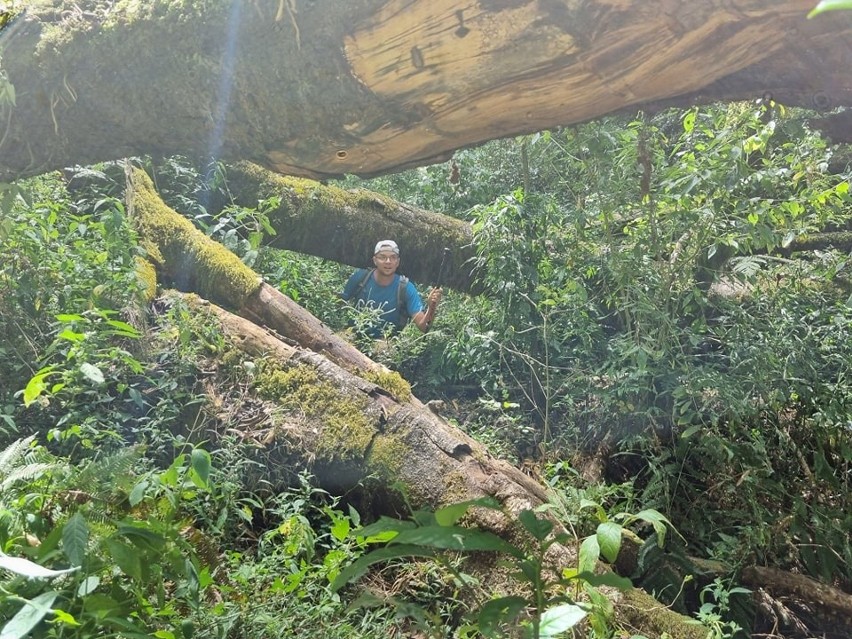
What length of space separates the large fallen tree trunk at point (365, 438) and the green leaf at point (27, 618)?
150 cm

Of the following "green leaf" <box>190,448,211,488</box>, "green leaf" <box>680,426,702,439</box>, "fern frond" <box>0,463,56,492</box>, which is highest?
"fern frond" <box>0,463,56,492</box>

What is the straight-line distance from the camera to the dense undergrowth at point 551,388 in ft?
8.76

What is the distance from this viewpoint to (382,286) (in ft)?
19.2

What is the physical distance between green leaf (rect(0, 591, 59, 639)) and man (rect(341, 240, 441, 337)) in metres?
4.04

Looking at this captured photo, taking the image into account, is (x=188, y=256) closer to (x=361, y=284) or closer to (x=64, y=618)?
(x=361, y=284)

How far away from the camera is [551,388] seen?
4613 mm

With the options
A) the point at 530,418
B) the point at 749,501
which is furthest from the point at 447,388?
the point at 749,501

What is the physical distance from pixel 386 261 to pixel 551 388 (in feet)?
5.83

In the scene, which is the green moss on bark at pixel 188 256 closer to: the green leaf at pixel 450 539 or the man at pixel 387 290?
the man at pixel 387 290

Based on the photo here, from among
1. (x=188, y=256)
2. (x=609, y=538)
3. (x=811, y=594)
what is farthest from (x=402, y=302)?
(x=609, y=538)

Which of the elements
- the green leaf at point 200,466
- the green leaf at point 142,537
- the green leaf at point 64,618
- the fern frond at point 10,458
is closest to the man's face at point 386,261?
the green leaf at point 200,466

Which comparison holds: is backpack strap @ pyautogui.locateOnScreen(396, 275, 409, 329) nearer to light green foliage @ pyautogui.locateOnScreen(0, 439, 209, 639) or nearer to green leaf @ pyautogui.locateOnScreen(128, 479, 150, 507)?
light green foliage @ pyautogui.locateOnScreen(0, 439, 209, 639)

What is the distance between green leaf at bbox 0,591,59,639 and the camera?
1.60m

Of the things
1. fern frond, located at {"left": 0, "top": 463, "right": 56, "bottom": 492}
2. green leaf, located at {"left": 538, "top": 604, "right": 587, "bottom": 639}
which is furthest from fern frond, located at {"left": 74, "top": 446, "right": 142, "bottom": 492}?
green leaf, located at {"left": 538, "top": 604, "right": 587, "bottom": 639}
